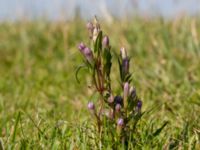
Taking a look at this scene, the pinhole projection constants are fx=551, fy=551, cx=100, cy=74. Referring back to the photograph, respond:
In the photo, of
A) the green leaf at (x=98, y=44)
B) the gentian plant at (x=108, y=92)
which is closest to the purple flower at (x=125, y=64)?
the gentian plant at (x=108, y=92)

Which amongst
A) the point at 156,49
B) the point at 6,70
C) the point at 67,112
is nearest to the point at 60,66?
the point at 6,70

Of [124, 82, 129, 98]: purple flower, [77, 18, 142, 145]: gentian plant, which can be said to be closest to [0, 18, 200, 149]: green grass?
[77, 18, 142, 145]: gentian plant

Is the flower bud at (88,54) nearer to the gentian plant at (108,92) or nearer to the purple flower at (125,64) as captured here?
the gentian plant at (108,92)

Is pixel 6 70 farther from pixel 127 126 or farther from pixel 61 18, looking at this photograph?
pixel 127 126

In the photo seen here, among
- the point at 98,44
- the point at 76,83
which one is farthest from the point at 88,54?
the point at 76,83

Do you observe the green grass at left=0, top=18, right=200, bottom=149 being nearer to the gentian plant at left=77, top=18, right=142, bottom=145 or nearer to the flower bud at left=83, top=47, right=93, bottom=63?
the gentian plant at left=77, top=18, right=142, bottom=145
